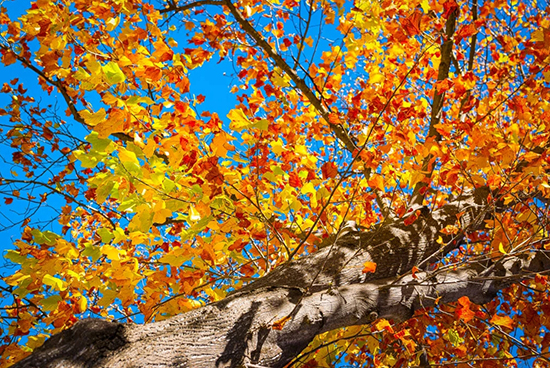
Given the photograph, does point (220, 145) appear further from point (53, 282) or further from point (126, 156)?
point (53, 282)

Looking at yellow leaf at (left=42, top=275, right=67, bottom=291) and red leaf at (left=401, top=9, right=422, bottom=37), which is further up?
red leaf at (left=401, top=9, right=422, bottom=37)

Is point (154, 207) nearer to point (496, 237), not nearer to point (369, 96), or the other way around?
point (369, 96)

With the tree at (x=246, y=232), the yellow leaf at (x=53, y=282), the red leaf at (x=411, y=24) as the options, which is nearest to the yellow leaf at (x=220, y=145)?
the tree at (x=246, y=232)

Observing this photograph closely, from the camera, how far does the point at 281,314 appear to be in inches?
66.4

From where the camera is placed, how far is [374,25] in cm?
253

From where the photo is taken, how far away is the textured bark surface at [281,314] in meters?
1.33

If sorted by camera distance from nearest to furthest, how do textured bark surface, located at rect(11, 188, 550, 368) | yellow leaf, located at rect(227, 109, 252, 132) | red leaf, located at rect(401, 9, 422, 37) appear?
textured bark surface, located at rect(11, 188, 550, 368) < yellow leaf, located at rect(227, 109, 252, 132) < red leaf, located at rect(401, 9, 422, 37)

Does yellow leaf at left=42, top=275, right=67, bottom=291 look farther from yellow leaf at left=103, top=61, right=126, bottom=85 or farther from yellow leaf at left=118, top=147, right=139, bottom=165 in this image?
yellow leaf at left=103, top=61, right=126, bottom=85

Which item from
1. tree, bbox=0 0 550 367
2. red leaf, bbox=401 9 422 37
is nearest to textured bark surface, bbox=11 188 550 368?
tree, bbox=0 0 550 367

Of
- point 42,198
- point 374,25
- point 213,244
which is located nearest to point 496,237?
point 374,25

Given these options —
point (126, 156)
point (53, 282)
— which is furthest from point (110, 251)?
point (126, 156)

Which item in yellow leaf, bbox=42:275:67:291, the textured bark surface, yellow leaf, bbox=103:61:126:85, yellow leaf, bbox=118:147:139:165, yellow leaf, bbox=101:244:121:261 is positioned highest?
yellow leaf, bbox=103:61:126:85

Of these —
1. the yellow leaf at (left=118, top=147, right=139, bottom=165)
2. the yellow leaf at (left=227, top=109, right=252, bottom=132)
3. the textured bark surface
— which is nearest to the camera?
the textured bark surface

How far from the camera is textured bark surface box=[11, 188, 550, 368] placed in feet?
4.36
